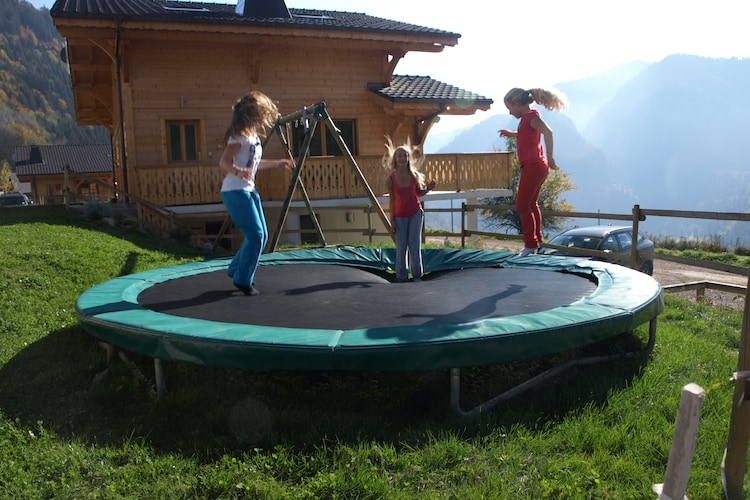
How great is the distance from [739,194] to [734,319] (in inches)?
8692

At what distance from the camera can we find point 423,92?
13.5 m

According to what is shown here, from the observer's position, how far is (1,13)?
109m

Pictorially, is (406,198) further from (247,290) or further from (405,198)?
(247,290)

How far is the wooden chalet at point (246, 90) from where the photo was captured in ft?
35.4

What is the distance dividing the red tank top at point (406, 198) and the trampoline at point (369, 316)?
60 cm

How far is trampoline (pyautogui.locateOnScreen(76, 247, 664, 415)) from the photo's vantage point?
2479mm

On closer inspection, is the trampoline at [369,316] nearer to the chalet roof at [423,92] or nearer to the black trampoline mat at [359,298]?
the black trampoline mat at [359,298]

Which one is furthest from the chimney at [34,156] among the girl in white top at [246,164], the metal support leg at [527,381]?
the metal support leg at [527,381]

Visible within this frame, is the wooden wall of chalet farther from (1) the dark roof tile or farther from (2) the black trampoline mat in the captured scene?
(2) the black trampoline mat

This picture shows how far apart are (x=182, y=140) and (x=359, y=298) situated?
959 centimetres

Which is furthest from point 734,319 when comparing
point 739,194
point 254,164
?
point 739,194

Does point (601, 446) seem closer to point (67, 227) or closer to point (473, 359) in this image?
point (473, 359)

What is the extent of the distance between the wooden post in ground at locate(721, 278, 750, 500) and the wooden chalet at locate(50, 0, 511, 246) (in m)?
8.81

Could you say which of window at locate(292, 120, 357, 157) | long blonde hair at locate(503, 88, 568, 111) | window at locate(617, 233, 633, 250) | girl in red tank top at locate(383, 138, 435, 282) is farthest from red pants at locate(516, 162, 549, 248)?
window at locate(292, 120, 357, 157)
